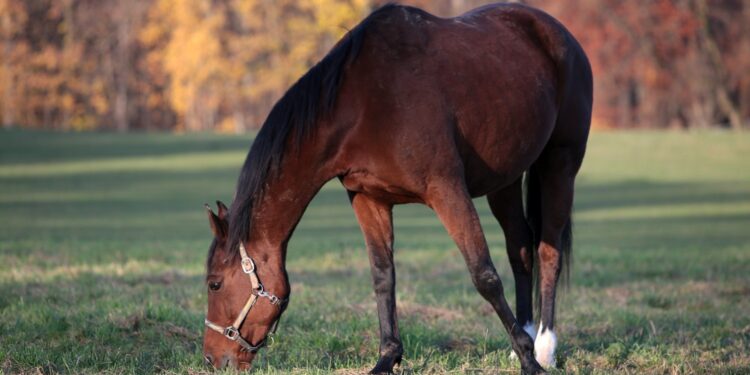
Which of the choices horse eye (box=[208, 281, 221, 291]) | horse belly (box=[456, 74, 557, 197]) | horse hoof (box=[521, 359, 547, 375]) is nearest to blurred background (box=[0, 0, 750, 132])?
horse belly (box=[456, 74, 557, 197])

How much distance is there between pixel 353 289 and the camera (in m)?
8.56

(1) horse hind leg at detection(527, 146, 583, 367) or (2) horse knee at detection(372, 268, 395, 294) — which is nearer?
(2) horse knee at detection(372, 268, 395, 294)

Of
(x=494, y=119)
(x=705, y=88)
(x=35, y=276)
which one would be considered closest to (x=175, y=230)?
(x=35, y=276)

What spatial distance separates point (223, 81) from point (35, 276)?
112 ft

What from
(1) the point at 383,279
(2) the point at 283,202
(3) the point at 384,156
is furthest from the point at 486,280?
(2) the point at 283,202

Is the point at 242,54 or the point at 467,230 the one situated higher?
the point at 467,230

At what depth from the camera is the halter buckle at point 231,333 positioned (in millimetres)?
5094

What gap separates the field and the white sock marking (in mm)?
91

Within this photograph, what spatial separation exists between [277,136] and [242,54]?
1492 inches

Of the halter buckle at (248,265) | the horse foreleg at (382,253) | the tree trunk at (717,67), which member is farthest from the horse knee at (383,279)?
the tree trunk at (717,67)

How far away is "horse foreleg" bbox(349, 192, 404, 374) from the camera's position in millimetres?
5453

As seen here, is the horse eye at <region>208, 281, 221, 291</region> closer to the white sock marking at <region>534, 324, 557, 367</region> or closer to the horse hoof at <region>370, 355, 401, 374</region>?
the horse hoof at <region>370, 355, 401, 374</region>

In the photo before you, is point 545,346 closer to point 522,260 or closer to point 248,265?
point 522,260

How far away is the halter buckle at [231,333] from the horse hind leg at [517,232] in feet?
6.59
